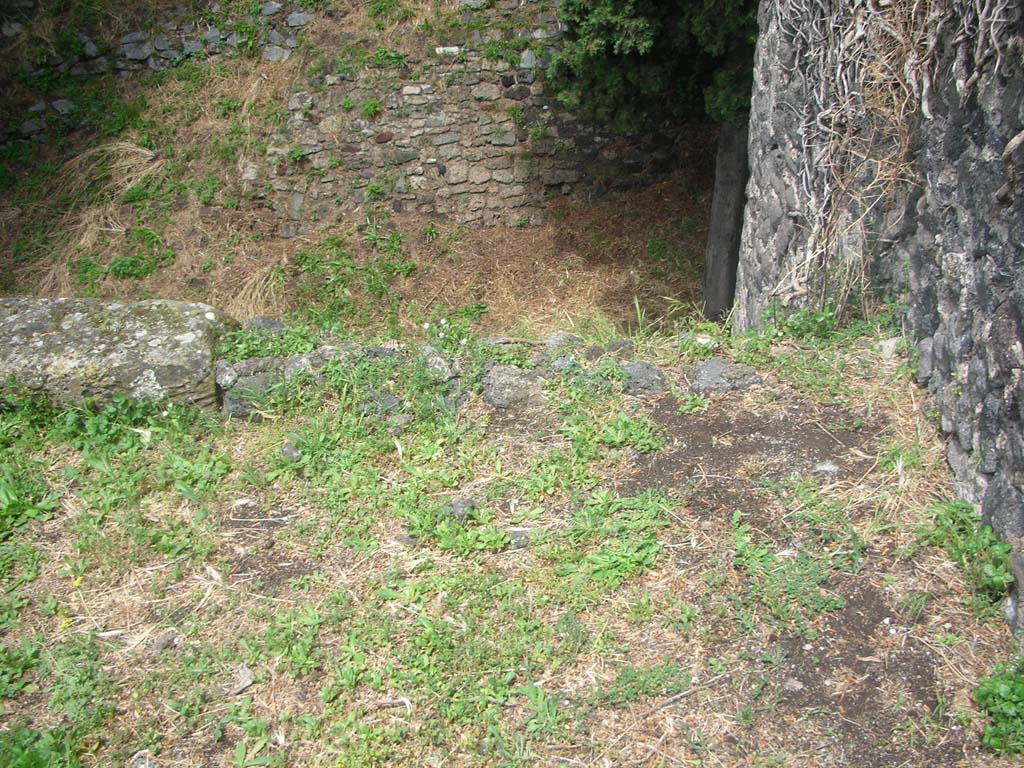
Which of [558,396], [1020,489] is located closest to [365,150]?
[558,396]

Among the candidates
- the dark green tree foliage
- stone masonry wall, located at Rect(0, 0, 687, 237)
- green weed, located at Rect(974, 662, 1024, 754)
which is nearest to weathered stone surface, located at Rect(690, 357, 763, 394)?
green weed, located at Rect(974, 662, 1024, 754)

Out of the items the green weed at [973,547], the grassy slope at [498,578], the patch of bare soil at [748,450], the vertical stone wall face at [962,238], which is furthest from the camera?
the patch of bare soil at [748,450]

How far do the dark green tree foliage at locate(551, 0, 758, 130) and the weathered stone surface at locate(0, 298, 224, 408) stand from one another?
3.72 metres

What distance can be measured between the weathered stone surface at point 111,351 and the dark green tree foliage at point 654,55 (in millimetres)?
3724

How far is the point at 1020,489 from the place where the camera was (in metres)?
2.57

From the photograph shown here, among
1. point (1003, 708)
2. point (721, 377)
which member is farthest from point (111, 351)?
point (1003, 708)

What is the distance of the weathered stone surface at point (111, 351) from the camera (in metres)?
3.81

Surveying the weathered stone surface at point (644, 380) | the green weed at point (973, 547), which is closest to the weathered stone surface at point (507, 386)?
the weathered stone surface at point (644, 380)

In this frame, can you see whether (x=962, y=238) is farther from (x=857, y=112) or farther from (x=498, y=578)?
(x=498, y=578)

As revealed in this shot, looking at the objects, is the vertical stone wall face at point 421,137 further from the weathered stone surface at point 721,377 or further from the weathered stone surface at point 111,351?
the weathered stone surface at point 721,377

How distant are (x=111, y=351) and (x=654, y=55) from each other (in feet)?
14.9

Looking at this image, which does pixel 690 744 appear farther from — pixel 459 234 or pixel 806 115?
pixel 459 234

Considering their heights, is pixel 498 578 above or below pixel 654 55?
below

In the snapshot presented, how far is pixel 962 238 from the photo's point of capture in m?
3.12
